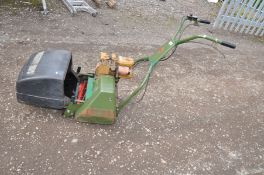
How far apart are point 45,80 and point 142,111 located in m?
1.62

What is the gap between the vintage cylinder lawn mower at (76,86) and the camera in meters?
3.12

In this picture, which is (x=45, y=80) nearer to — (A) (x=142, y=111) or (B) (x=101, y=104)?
(B) (x=101, y=104)

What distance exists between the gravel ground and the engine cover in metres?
0.49

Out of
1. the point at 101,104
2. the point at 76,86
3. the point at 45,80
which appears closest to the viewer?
the point at 45,80

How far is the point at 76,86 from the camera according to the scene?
12.1 feet

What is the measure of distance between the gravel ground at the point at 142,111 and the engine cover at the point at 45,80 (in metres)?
0.49

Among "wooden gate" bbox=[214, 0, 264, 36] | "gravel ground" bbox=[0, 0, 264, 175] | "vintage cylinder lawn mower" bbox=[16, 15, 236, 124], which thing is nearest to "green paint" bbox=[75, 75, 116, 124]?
"vintage cylinder lawn mower" bbox=[16, 15, 236, 124]

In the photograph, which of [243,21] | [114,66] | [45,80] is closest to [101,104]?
[114,66]

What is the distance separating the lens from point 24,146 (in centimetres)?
331

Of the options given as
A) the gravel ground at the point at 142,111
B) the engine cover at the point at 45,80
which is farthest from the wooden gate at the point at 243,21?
the engine cover at the point at 45,80

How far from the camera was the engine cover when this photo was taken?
121 inches

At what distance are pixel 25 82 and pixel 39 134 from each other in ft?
2.52

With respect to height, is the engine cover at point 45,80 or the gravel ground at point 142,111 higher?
the engine cover at point 45,80

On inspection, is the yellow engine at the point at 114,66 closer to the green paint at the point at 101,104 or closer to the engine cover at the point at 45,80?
the green paint at the point at 101,104
